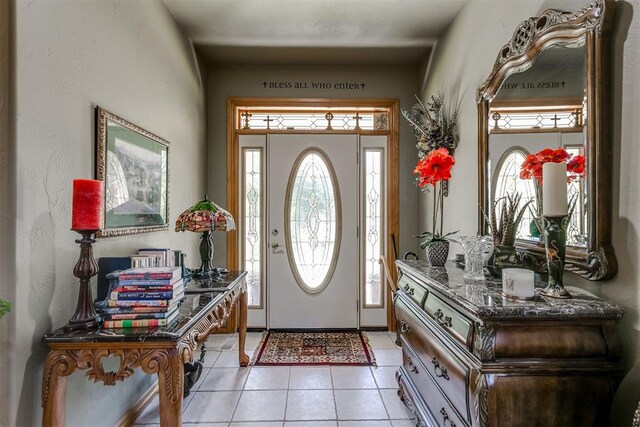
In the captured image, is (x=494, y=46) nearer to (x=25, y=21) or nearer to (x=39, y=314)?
(x=25, y=21)

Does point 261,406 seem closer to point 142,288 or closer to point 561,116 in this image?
point 142,288

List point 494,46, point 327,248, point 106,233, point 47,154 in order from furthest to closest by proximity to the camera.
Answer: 1. point 327,248
2. point 494,46
3. point 106,233
4. point 47,154

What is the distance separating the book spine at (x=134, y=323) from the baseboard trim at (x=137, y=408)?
0.98m

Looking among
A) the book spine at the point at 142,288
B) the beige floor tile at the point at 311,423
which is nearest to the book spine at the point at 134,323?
the book spine at the point at 142,288

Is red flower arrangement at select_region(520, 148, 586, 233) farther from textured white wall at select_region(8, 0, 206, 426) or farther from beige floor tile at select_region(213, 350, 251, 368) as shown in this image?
beige floor tile at select_region(213, 350, 251, 368)

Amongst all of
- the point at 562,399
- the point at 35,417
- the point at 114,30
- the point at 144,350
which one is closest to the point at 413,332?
the point at 562,399

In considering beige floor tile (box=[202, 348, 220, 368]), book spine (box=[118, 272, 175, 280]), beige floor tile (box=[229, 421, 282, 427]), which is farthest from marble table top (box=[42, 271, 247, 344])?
beige floor tile (box=[202, 348, 220, 368])

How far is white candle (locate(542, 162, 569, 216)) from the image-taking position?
1357 millimetres

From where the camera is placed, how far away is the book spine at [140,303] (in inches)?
61.8

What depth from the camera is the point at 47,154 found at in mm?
1525

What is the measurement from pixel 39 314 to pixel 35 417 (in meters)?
0.41

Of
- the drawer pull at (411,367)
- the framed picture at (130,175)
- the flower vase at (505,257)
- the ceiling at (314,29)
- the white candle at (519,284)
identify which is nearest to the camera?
the white candle at (519,284)

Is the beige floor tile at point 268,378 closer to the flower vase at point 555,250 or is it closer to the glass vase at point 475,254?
the glass vase at point 475,254

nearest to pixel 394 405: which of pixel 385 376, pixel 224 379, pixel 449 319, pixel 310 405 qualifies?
pixel 385 376
